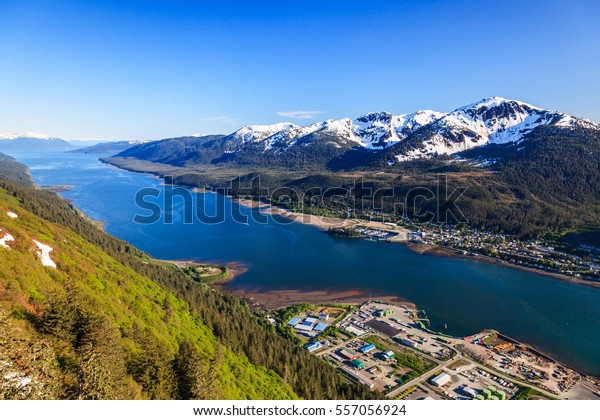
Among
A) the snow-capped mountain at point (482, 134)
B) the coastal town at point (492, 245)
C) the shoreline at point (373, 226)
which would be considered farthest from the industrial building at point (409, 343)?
the snow-capped mountain at point (482, 134)

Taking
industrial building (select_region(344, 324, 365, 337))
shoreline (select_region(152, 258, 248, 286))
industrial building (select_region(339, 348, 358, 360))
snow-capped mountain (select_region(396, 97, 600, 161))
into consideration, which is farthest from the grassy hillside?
snow-capped mountain (select_region(396, 97, 600, 161))

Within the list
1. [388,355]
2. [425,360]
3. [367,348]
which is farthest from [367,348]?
[425,360]

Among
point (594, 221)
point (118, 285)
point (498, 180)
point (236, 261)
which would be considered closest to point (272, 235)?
point (236, 261)

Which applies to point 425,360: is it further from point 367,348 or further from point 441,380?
point 367,348

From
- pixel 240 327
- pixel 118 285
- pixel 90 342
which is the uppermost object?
pixel 90 342

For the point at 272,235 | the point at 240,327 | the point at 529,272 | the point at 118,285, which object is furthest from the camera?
the point at 272,235

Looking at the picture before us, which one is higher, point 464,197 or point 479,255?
point 464,197

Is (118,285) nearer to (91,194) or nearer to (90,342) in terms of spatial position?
(90,342)
